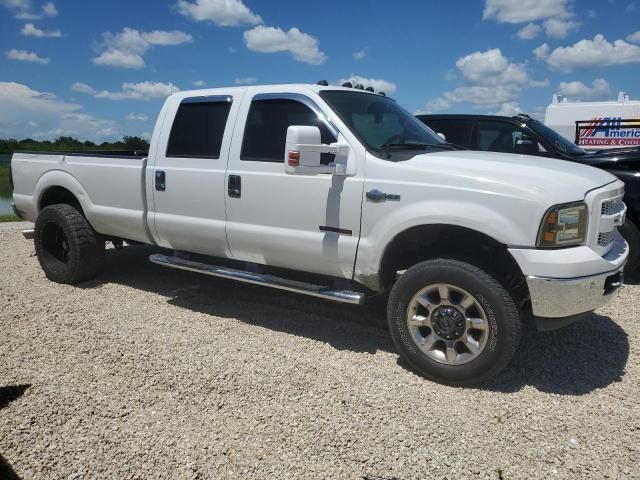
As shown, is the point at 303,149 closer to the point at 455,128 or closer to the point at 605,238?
the point at 605,238

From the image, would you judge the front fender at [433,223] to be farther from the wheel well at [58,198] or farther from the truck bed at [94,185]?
the wheel well at [58,198]

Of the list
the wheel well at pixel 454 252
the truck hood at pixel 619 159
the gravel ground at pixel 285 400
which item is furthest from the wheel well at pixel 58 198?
the truck hood at pixel 619 159

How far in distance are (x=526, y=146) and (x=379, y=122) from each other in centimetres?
317

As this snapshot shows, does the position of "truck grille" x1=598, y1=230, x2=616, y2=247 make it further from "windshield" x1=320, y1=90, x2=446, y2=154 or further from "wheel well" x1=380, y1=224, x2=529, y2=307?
"windshield" x1=320, y1=90, x2=446, y2=154

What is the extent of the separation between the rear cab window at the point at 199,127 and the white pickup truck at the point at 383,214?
0.01 metres

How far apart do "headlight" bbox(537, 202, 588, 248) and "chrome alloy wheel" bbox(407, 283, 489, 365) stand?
0.59 meters

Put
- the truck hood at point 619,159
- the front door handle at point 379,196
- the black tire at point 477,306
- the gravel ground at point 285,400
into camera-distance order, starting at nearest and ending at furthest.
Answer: the gravel ground at point 285,400 < the black tire at point 477,306 < the front door handle at point 379,196 < the truck hood at point 619,159

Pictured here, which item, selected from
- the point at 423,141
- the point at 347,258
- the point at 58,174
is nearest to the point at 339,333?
the point at 347,258

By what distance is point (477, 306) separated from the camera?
343cm

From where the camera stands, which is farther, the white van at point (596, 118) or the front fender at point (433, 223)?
the white van at point (596, 118)

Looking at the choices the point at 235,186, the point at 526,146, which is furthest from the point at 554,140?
the point at 235,186

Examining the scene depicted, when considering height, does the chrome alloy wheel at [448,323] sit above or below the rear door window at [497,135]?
below

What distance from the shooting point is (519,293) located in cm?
362

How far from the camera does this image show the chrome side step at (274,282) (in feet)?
12.8
